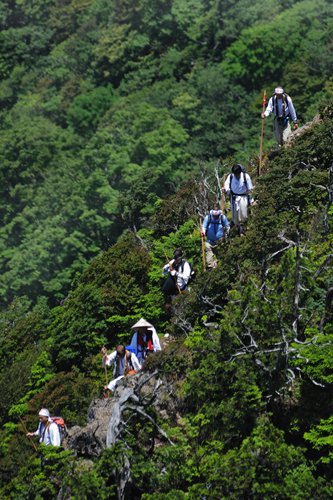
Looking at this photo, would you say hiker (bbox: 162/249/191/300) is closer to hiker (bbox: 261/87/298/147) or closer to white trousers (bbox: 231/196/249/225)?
white trousers (bbox: 231/196/249/225)

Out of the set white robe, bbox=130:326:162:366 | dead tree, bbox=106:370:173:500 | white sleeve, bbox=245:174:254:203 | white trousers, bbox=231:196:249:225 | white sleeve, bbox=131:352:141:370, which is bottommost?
dead tree, bbox=106:370:173:500

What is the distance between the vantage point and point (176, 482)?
7062 millimetres

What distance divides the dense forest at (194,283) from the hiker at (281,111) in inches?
20.6

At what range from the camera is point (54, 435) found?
28.7 ft

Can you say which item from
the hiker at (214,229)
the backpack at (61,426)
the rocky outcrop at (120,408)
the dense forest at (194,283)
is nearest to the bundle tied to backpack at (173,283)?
the dense forest at (194,283)

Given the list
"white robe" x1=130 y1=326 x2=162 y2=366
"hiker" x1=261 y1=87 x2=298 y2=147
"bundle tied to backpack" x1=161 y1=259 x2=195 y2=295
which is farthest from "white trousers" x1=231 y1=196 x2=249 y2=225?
"white robe" x1=130 y1=326 x2=162 y2=366

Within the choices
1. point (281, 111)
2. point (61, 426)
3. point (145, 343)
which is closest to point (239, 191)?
point (281, 111)

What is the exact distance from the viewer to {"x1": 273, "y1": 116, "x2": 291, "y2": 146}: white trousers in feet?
41.2

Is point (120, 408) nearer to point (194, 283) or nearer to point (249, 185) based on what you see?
point (194, 283)

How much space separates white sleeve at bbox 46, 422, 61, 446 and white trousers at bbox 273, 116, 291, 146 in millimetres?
7851

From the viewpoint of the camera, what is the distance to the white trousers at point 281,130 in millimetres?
12564

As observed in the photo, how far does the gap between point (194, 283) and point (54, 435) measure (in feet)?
11.2

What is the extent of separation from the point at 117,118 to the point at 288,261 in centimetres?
3554

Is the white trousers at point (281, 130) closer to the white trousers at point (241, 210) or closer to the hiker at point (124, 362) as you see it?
the white trousers at point (241, 210)
